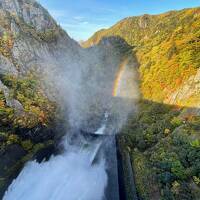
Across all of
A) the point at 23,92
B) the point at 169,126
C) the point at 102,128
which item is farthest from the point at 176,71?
the point at 23,92

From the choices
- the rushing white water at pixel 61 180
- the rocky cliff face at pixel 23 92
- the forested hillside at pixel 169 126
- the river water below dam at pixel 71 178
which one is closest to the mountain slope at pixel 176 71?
the forested hillside at pixel 169 126

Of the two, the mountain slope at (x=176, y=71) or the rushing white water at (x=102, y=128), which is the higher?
the mountain slope at (x=176, y=71)

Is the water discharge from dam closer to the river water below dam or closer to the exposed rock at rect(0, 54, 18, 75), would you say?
the river water below dam

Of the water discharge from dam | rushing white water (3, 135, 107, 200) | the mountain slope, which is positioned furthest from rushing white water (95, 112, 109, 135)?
rushing white water (3, 135, 107, 200)

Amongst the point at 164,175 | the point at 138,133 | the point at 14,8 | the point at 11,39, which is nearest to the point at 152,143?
the point at 138,133

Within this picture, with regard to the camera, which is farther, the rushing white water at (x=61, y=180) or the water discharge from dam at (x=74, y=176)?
the water discharge from dam at (x=74, y=176)

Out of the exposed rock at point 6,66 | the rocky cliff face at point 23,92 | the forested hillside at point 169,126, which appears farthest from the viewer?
the exposed rock at point 6,66

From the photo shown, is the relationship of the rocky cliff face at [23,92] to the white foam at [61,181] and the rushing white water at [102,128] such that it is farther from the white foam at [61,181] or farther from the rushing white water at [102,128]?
the rushing white water at [102,128]
